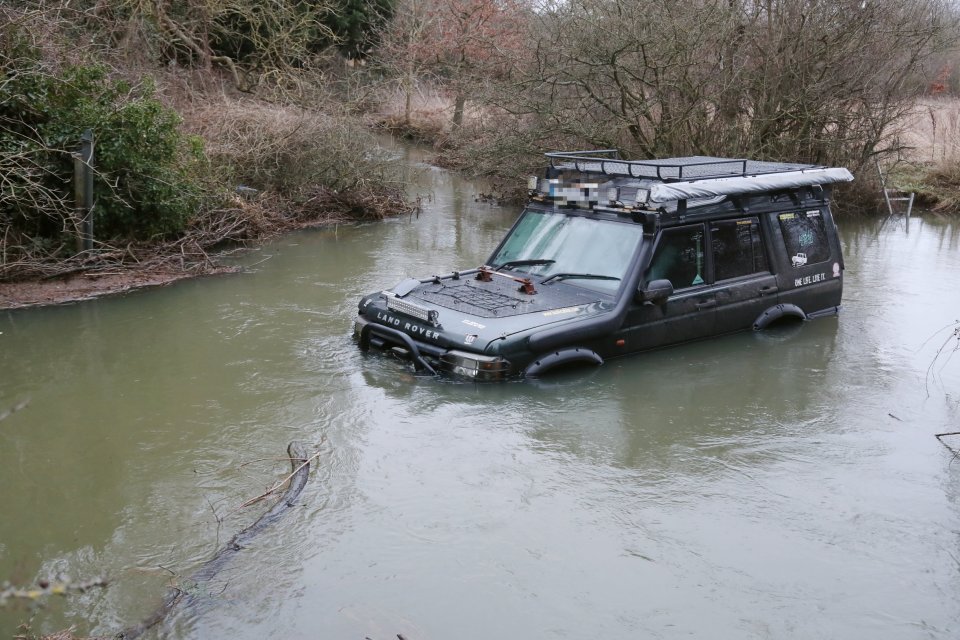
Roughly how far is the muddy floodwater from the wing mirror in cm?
73

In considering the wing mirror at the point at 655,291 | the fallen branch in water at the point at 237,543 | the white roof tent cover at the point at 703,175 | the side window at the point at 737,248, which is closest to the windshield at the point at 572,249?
the wing mirror at the point at 655,291

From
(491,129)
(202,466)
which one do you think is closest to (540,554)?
(202,466)

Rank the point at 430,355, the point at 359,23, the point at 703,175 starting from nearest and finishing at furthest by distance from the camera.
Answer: the point at 430,355 → the point at 703,175 → the point at 359,23

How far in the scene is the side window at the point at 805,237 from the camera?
9.53 meters

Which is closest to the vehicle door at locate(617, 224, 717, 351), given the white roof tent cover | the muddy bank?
the white roof tent cover

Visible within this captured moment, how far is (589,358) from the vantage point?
797cm

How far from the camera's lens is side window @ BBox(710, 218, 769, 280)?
8.93m

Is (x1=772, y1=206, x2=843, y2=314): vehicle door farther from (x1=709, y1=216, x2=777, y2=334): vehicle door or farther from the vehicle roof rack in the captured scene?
the vehicle roof rack

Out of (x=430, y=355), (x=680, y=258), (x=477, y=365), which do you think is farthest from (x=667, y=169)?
(x=430, y=355)

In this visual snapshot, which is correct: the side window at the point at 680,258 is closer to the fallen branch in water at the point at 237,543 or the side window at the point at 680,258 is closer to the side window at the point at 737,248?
the side window at the point at 737,248

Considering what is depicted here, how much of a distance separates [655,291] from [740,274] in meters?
1.53

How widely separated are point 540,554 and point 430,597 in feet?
2.65

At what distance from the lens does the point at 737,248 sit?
359 inches

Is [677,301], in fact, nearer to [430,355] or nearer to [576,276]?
[576,276]
